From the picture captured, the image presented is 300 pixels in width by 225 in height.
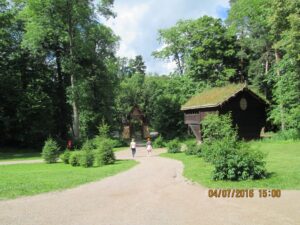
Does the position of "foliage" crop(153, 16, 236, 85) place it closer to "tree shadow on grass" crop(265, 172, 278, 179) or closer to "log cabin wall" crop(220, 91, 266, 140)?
"log cabin wall" crop(220, 91, 266, 140)

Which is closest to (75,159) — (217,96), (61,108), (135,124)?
(217,96)

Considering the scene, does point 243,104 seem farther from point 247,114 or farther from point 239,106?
point 247,114

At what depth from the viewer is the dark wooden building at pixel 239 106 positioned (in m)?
33.9

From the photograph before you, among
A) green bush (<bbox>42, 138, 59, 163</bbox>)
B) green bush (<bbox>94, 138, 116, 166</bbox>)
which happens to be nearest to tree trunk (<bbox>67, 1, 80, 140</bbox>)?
green bush (<bbox>42, 138, 59, 163</bbox>)

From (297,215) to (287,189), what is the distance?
3194 millimetres

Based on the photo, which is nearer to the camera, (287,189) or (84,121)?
(287,189)

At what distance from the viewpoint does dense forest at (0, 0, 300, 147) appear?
39.0m

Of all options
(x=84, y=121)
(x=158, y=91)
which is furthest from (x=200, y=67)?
(x=84, y=121)

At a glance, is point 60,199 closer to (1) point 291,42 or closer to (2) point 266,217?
(2) point 266,217

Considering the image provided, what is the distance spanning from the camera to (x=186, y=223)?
8.28 m

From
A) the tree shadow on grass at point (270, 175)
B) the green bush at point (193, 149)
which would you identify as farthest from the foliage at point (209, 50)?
the tree shadow on grass at point (270, 175)

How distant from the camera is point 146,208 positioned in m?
9.91

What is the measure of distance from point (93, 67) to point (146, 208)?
126 ft

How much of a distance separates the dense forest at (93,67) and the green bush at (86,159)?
16408 millimetres
